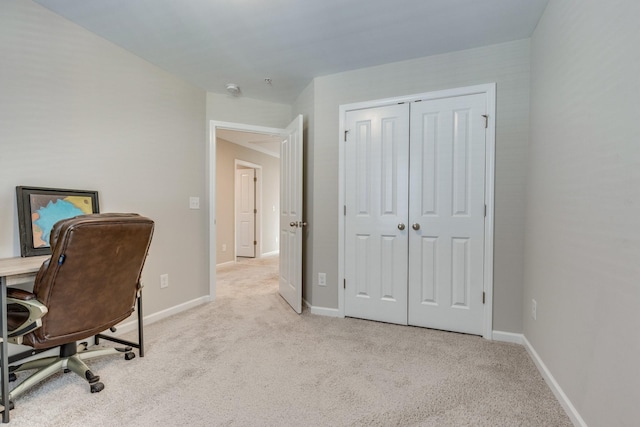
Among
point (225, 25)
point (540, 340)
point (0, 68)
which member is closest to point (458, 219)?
point (540, 340)

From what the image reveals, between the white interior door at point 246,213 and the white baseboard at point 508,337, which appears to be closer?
the white baseboard at point 508,337

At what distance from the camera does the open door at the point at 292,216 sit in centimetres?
289

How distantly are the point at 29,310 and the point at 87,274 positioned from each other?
0.26 metres

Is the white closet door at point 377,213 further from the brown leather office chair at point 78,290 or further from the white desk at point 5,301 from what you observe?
the white desk at point 5,301

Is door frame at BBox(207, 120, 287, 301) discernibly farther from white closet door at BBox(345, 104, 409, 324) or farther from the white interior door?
the white interior door

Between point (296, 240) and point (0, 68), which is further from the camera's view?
point (296, 240)

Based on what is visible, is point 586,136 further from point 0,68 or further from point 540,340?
point 0,68

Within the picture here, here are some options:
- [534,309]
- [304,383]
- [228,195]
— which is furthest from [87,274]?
[228,195]

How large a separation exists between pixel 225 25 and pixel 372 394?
254 centimetres

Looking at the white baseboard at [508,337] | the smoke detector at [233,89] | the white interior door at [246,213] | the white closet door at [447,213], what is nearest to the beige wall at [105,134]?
the smoke detector at [233,89]

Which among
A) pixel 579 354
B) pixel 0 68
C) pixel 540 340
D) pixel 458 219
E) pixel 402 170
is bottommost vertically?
pixel 540 340

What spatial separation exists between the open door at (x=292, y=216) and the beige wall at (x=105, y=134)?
0.87 meters

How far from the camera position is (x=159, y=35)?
2.21 metres

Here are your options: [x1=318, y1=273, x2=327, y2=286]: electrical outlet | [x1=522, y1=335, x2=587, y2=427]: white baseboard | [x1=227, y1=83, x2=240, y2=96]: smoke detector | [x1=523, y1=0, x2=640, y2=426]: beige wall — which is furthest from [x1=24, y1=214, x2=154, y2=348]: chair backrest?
[x1=522, y1=335, x2=587, y2=427]: white baseboard
